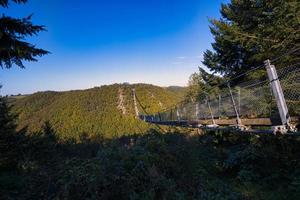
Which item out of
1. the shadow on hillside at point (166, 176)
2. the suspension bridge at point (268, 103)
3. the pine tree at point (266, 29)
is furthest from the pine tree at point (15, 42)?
the pine tree at point (266, 29)

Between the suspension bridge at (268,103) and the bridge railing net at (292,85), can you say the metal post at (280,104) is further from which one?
the bridge railing net at (292,85)

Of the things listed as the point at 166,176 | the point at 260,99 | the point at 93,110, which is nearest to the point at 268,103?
the point at 260,99

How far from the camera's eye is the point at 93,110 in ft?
436

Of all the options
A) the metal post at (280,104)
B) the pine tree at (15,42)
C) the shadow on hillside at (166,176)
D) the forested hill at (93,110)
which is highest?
the forested hill at (93,110)

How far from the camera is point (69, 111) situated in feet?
427

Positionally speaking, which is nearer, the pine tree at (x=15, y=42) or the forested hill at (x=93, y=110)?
the pine tree at (x=15, y=42)

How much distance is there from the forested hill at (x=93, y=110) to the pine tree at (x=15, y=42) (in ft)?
279

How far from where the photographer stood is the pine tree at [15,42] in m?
5.54

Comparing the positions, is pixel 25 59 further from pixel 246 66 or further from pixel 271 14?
pixel 246 66

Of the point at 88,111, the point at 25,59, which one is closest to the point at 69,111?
the point at 88,111

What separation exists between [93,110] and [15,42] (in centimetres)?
13008

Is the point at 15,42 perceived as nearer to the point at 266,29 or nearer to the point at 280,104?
the point at 280,104

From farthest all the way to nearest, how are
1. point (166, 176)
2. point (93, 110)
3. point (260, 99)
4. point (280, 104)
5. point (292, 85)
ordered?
point (93, 110)
point (166, 176)
point (260, 99)
point (292, 85)
point (280, 104)

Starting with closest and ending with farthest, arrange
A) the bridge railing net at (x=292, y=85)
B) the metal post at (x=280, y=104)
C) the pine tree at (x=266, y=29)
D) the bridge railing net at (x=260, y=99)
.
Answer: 1. the metal post at (x=280, y=104)
2. the bridge railing net at (x=292, y=85)
3. the bridge railing net at (x=260, y=99)
4. the pine tree at (x=266, y=29)
